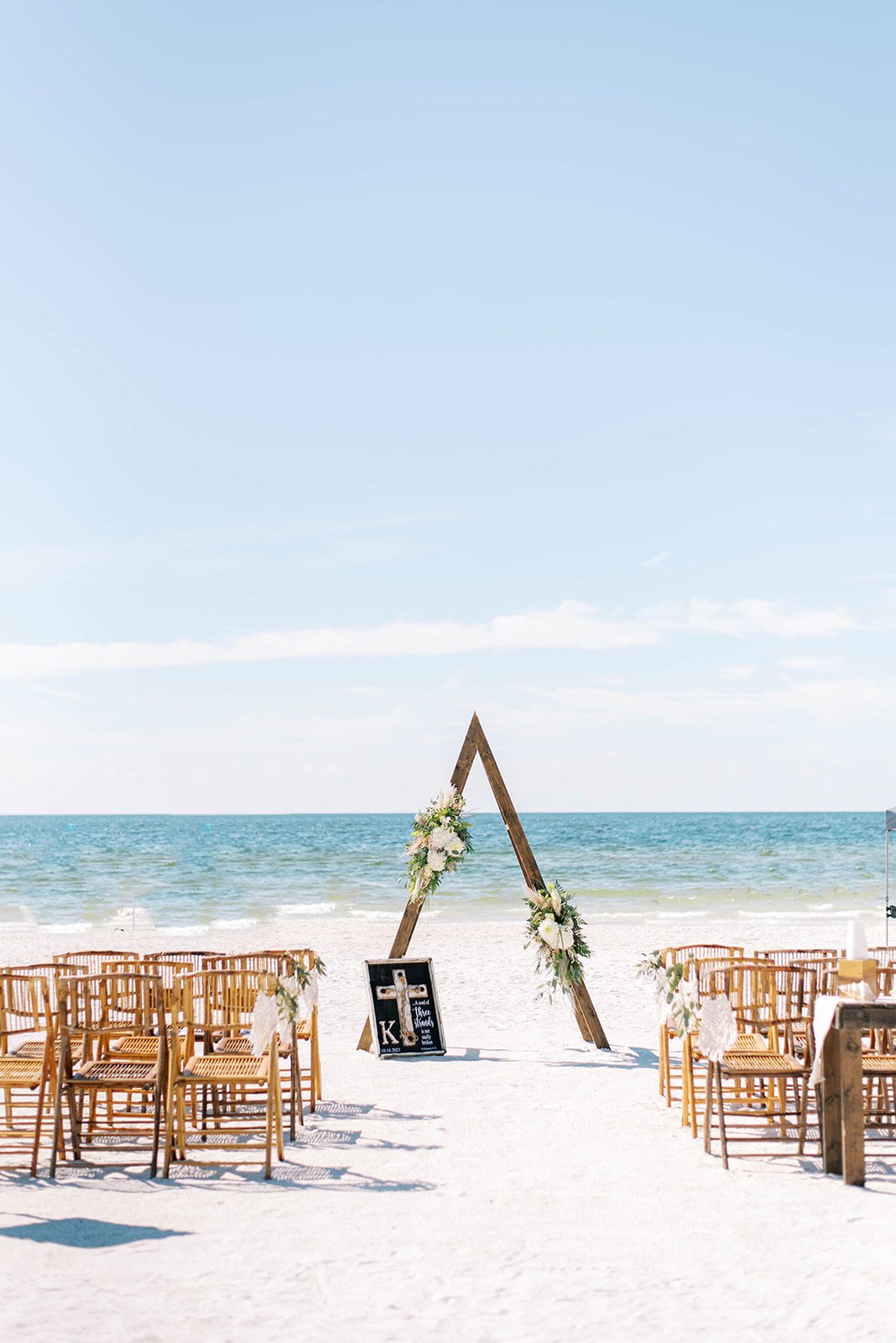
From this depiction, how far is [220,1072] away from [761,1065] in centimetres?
293

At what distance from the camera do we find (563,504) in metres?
22.8

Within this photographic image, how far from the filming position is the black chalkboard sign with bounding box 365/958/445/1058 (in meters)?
9.53

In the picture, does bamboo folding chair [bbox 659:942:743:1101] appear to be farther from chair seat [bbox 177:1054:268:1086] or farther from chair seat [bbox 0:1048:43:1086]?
chair seat [bbox 0:1048:43:1086]

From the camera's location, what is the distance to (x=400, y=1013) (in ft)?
31.5

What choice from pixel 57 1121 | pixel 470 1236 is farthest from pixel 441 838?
pixel 470 1236

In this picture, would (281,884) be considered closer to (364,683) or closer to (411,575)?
(411,575)

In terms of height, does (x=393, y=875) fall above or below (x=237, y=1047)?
below

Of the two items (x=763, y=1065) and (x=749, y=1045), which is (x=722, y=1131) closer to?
Answer: (x=763, y=1065)

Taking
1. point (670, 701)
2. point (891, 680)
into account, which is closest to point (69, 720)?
point (670, 701)

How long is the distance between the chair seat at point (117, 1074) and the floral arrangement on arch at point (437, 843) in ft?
11.5

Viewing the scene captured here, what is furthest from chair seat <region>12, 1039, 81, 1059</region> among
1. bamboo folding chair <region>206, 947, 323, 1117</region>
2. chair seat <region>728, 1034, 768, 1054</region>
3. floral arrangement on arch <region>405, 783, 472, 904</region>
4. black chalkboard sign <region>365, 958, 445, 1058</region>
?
chair seat <region>728, 1034, 768, 1054</region>

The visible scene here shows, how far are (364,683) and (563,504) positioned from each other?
96.5ft

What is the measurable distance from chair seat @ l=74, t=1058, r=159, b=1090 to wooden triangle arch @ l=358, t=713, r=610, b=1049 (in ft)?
10.9

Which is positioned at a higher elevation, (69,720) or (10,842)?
(69,720)
